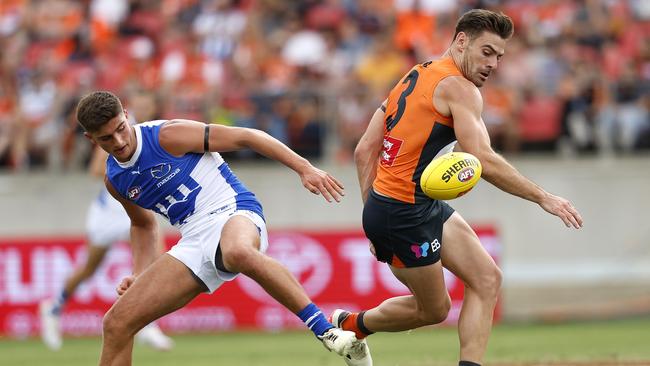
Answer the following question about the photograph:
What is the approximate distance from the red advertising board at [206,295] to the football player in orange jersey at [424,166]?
8.36m

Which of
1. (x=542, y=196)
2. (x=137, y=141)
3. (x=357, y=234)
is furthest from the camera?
(x=357, y=234)

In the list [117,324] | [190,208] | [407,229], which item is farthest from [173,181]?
[407,229]

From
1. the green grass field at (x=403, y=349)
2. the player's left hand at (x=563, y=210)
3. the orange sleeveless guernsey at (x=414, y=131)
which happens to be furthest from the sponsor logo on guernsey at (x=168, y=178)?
the green grass field at (x=403, y=349)

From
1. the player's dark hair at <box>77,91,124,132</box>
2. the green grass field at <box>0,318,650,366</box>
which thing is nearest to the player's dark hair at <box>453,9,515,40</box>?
the player's dark hair at <box>77,91,124,132</box>

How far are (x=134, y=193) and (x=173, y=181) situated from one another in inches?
12.1

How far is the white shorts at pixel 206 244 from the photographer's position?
820 cm

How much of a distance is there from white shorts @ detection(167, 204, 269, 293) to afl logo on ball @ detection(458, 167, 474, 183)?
5.10 ft

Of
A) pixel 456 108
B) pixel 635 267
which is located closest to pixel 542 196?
pixel 456 108

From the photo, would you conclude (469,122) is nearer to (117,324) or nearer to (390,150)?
(390,150)

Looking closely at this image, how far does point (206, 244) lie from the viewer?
8.21m

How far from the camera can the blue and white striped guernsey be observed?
8281mm

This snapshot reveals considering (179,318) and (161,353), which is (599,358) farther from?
(179,318)

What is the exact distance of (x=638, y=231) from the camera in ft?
58.6

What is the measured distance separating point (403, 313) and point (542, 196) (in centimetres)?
167
